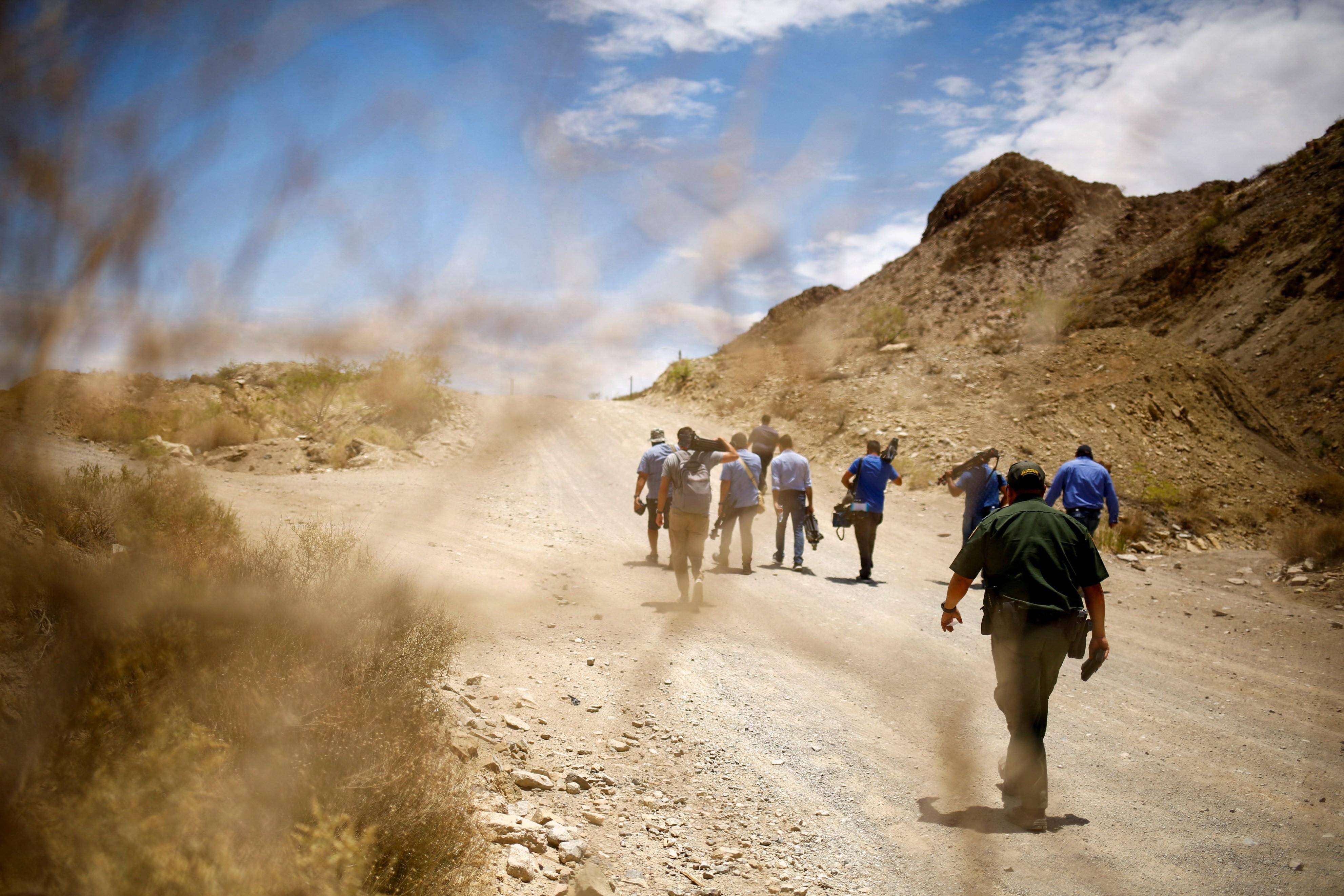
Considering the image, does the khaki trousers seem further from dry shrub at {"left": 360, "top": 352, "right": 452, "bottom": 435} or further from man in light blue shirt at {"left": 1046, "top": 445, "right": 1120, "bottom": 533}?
dry shrub at {"left": 360, "top": 352, "right": 452, "bottom": 435}

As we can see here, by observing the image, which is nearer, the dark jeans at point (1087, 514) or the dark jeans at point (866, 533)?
the dark jeans at point (1087, 514)

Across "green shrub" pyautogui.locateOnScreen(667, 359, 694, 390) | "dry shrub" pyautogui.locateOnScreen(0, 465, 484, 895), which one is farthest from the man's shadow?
"green shrub" pyautogui.locateOnScreen(667, 359, 694, 390)

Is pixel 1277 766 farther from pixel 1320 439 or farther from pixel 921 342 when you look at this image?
pixel 1320 439

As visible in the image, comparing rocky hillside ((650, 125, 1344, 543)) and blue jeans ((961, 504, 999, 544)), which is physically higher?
rocky hillside ((650, 125, 1344, 543))

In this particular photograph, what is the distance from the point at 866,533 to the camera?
33.8 ft

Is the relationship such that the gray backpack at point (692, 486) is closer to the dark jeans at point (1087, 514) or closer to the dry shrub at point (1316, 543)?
the dark jeans at point (1087, 514)

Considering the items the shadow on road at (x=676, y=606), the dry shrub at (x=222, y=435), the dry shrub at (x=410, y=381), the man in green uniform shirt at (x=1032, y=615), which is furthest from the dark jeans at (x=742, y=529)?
the dry shrub at (x=222, y=435)

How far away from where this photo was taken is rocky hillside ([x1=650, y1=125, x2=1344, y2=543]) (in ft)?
40.9

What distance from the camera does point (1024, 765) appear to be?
13.9 feet

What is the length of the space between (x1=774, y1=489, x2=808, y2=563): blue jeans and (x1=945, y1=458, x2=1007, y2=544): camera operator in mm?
2103

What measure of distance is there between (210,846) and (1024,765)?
4.00 m

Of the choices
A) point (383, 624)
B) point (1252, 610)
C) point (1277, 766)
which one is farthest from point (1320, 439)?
point (383, 624)

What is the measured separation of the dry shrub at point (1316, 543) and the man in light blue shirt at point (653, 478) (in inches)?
406

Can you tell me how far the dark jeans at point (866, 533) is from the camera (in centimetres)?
1015
